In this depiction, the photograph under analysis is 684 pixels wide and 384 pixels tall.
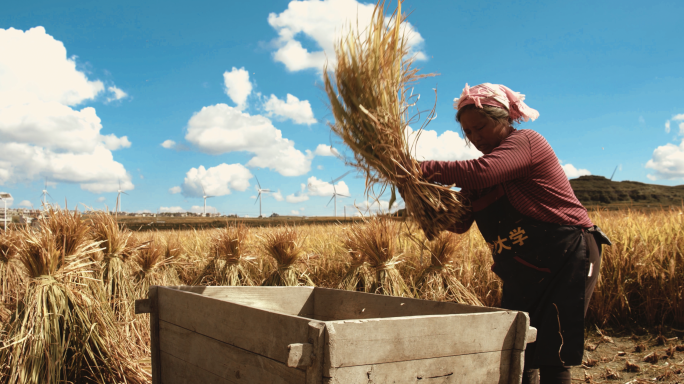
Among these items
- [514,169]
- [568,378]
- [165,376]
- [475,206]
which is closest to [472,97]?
[514,169]

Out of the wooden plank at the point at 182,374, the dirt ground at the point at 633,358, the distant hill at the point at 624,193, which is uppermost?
the distant hill at the point at 624,193

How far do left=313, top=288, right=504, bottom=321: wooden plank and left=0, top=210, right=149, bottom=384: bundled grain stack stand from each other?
1720mm

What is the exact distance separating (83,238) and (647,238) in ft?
19.2

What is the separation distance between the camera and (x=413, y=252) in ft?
17.0

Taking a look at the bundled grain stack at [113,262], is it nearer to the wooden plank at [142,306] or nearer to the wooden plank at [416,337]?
the wooden plank at [142,306]

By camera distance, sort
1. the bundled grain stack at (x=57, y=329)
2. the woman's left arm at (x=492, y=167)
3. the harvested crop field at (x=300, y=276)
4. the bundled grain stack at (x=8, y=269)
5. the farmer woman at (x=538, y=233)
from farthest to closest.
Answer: the bundled grain stack at (x=8, y=269) < the harvested crop field at (x=300, y=276) < the bundled grain stack at (x=57, y=329) < the farmer woman at (x=538, y=233) < the woman's left arm at (x=492, y=167)

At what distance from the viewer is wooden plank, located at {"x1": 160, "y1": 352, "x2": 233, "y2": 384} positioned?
190cm

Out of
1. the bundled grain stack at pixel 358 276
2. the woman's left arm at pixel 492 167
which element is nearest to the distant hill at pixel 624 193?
the bundled grain stack at pixel 358 276

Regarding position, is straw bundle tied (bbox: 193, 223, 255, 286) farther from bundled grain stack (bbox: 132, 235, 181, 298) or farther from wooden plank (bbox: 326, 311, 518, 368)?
wooden plank (bbox: 326, 311, 518, 368)

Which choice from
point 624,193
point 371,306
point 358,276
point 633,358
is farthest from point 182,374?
point 624,193

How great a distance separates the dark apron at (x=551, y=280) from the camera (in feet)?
6.19

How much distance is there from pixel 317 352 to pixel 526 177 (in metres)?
1.18

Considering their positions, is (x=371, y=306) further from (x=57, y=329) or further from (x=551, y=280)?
(x=57, y=329)

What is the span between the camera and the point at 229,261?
17.3ft
